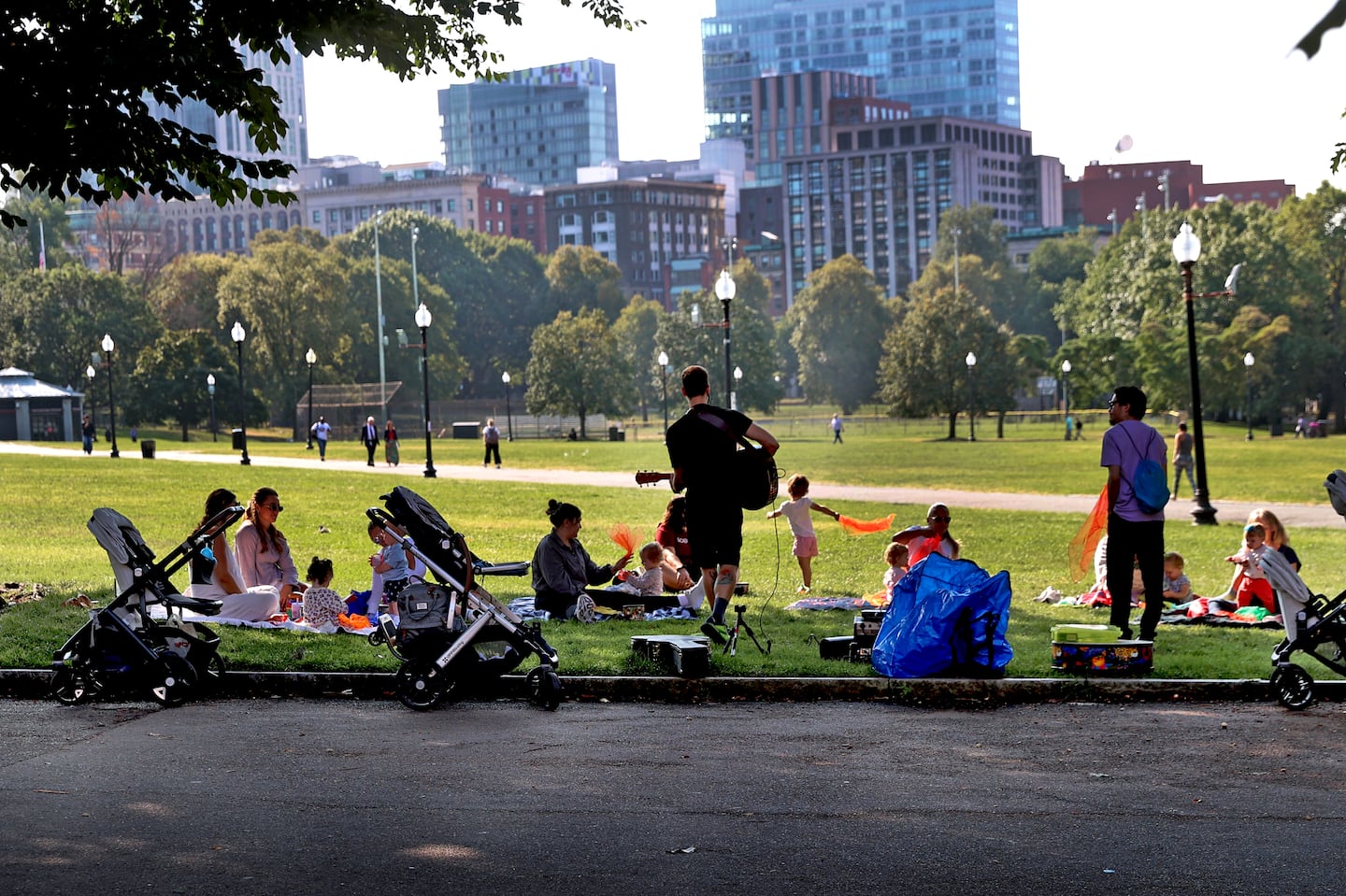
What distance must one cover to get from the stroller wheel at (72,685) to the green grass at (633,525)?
109 centimetres

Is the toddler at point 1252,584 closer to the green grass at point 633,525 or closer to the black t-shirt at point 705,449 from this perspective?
the green grass at point 633,525

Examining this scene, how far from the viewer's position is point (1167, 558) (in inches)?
561

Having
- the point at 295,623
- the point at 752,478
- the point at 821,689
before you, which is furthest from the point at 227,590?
the point at 821,689

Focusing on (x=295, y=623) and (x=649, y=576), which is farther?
→ (x=649, y=576)

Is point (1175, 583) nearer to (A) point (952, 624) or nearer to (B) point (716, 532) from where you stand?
(A) point (952, 624)

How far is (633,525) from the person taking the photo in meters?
26.4

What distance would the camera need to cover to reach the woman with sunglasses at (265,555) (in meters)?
13.7

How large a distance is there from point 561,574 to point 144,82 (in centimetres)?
510

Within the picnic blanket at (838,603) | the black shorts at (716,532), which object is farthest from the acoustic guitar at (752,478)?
the picnic blanket at (838,603)

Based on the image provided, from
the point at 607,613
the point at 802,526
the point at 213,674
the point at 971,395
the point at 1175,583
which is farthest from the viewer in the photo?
the point at 971,395

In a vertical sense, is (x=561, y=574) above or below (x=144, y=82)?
below

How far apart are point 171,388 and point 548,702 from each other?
76.0 meters

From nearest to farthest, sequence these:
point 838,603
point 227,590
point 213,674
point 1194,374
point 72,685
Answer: point 72,685 → point 213,674 → point 227,590 → point 838,603 → point 1194,374

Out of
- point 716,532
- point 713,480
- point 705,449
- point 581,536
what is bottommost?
point 581,536
